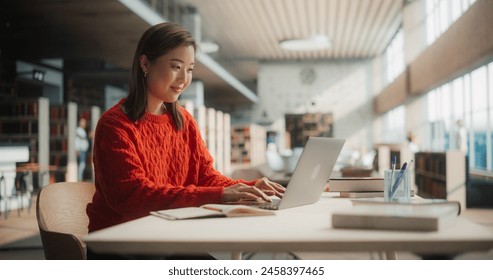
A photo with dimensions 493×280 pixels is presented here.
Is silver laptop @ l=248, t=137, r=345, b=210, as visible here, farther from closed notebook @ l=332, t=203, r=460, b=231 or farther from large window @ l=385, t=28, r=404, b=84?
large window @ l=385, t=28, r=404, b=84

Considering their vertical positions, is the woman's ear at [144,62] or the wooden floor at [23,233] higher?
the woman's ear at [144,62]

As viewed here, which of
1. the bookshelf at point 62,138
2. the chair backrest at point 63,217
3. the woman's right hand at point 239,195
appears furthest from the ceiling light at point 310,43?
the woman's right hand at point 239,195

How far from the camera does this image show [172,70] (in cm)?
161

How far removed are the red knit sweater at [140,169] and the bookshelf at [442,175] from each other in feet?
22.0

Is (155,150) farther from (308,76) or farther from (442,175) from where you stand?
(308,76)

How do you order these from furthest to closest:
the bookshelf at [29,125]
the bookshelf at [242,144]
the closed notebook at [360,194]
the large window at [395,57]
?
the large window at [395,57] → the bookshelf at [242,144] → the bookshelf at [29,125] → the closed notebook at [360,194]

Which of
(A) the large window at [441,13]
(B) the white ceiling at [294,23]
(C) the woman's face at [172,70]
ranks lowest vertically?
(C) the woman's face at [172,70]

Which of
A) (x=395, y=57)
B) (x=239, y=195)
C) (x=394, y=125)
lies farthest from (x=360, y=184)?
(x=394, y=125)

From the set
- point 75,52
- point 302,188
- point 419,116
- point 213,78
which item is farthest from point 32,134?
point 302,188

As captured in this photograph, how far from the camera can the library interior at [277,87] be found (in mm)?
7234

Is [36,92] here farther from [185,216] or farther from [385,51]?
[185,216]

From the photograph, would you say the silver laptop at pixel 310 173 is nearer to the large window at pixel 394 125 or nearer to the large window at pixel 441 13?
the large window at pixel 441 13

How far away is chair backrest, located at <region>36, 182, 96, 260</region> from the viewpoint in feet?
4.70

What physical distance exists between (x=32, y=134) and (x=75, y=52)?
1795mm
